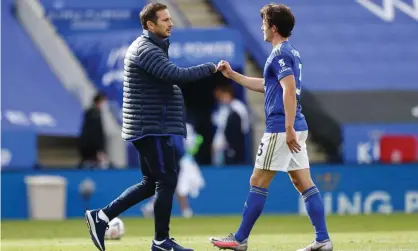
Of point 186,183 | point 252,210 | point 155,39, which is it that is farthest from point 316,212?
point 186,183

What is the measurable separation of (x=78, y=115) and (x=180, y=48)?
237cm

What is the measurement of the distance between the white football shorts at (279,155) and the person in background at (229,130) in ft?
35.2

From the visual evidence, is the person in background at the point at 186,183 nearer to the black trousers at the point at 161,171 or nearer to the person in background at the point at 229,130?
the person in background at the point at 229,130

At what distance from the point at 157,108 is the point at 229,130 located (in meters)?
11.1

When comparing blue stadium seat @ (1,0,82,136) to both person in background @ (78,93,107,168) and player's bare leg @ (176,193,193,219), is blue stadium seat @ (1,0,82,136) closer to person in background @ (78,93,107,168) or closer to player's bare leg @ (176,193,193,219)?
person in background @ (78,93,107,168)

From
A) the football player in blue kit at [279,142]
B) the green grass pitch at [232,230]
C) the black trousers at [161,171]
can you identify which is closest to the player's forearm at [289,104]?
the football player in blue kit at [279,142]

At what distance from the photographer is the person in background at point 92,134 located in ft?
75.5

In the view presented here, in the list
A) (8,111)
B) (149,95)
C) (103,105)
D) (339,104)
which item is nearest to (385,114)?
(339,104)

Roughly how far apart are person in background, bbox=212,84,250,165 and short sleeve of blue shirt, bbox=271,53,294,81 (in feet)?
35.6

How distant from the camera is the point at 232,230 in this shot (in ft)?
57.3

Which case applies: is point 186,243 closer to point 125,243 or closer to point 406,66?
point 125,243

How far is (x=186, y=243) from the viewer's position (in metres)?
14.1

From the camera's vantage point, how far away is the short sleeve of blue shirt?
11.4 meters

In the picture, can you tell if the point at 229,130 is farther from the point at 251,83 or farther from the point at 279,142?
the point at 279,142
